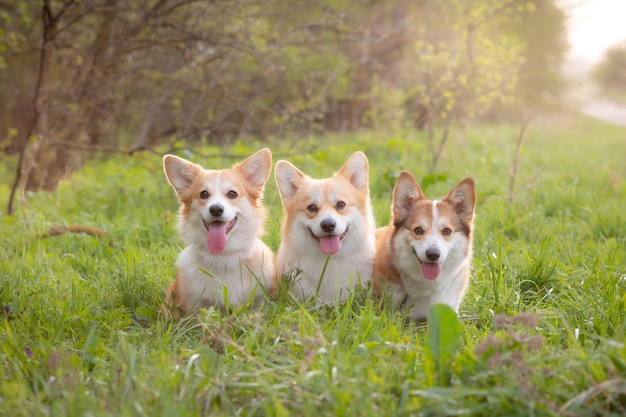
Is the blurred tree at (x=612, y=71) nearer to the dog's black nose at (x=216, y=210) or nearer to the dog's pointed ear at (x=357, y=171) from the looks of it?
the dog's pointed ear at (x=357, y=171)

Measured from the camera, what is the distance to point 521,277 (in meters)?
4.12

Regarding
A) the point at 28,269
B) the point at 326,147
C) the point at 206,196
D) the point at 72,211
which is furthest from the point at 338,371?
the point at 326,147

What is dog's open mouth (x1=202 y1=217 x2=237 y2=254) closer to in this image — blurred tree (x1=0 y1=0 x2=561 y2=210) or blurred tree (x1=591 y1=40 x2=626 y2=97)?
blurred tree (x1=0 y1=0 x2=561 y2=210)

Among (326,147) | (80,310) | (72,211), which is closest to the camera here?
(80,310)

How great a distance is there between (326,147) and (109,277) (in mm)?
5488

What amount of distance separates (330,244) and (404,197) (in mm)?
613

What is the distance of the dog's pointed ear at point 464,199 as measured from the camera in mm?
3801

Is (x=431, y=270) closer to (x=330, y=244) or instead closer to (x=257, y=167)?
(x=330, y=244)

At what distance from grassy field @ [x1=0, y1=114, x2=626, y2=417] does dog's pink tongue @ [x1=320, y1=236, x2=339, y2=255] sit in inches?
14.0

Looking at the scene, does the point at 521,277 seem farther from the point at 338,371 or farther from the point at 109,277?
the point at 109,277

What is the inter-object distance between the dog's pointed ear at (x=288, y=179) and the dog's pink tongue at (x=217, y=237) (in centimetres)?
56

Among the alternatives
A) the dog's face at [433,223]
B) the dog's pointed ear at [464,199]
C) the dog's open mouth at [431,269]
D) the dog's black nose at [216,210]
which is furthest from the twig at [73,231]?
the dog's pointed ear at [464,199]

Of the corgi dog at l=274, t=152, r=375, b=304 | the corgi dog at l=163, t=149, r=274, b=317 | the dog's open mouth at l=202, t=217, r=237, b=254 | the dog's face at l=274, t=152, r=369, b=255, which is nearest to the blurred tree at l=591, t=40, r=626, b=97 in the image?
the dog's face at l=274, t=152, r=369, b=255

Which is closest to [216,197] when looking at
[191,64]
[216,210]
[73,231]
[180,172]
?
[216,210]
